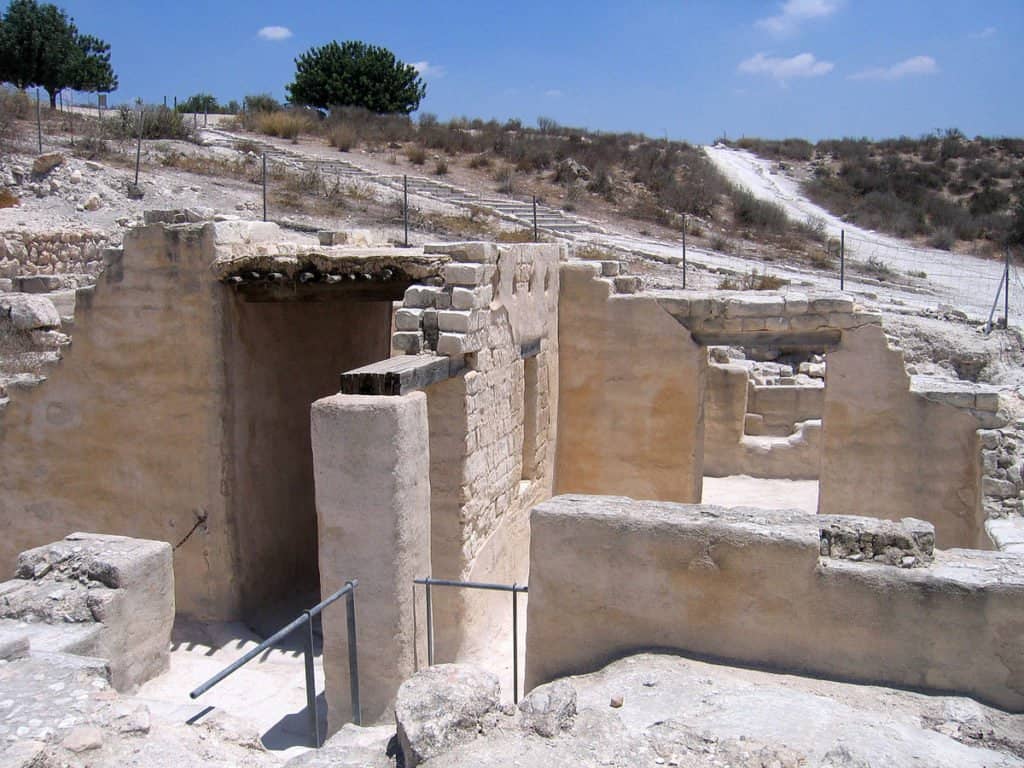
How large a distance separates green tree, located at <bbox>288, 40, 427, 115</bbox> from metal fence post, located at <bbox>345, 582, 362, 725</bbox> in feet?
112

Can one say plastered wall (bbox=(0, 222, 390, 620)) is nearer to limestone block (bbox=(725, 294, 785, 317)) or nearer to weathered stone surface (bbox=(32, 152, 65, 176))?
limestone block (bbox=(725, 294, 785, 317))

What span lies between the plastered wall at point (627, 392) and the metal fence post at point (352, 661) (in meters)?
4.47

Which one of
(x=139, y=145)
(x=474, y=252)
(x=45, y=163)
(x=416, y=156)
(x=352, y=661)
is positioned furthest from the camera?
(x=416, y=156)

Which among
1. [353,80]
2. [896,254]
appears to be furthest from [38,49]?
[896,254]

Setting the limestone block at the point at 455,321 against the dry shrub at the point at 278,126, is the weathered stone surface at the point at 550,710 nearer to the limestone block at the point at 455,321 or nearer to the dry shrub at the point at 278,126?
the limestone block at the point at 455,321

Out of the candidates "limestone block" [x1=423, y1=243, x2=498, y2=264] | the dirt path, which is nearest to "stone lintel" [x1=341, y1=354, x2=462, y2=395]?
"limestone block" [x1=423, y1=243, x2=498, y2=264]

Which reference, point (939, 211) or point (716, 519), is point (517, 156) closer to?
point (939, 211)

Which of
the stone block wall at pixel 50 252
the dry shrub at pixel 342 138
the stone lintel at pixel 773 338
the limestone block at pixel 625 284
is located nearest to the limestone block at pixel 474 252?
the limestone block at pixel 625 284

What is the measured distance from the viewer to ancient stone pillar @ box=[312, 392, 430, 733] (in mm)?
5102

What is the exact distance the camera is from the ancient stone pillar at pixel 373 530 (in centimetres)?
510

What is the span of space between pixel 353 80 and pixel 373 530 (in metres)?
34.9

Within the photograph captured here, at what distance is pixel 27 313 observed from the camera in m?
12.3

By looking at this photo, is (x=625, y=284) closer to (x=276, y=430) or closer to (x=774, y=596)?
(x=276, y=430)

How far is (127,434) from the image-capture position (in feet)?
25.5
